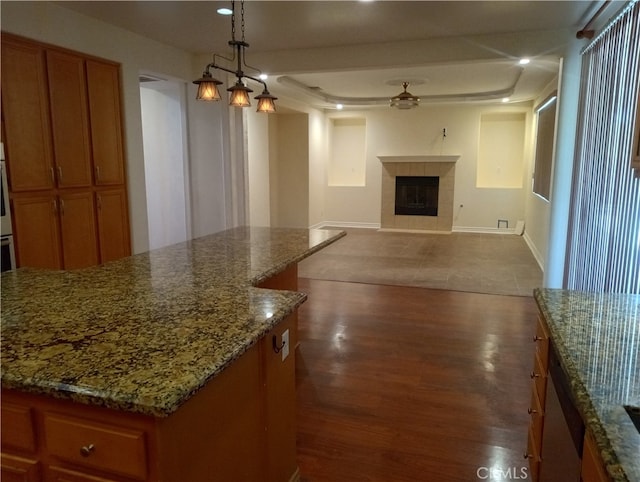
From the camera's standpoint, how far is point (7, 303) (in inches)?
64.4

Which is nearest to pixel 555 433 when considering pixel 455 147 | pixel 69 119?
pixel 69 119

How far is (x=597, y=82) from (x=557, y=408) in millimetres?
3083

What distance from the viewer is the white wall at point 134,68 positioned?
133 inches

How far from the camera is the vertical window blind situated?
8.64ft

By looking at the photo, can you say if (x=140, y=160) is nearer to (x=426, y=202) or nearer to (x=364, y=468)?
(x=364, y=468)

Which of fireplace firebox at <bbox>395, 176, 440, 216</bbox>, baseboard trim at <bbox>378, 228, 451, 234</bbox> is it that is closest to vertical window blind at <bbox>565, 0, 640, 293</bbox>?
baseboard trim at <bbox>378, 228, 451, 234</bbox>

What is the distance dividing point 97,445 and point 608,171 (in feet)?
11.1

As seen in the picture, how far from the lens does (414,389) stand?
109 inches

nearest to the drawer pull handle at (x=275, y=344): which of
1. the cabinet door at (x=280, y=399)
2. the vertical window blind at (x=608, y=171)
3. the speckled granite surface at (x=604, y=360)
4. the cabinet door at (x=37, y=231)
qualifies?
the cabinet door at (x=280, y=399)

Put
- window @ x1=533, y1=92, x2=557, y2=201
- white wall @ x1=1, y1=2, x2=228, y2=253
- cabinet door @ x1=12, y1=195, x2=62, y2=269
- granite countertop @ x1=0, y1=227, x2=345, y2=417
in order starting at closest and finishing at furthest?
1. granite countertop @ x1=0, y1=227, x2=345, y2=417
2. cabinet door @ x1=12, y1=195, x2=62, y2=269
3. white wall @ x1=1, y1=2, x2=228, y2=253
4. window @ x1=533, y1=92, x2=557, y2=201

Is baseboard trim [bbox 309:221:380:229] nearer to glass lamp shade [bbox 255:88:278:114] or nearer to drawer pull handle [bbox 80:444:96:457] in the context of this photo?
glass lamp shade [bbox 255:88:278:114]

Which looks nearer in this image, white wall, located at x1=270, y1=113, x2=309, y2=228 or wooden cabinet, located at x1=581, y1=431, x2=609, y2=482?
wooden cabinet, located at x1=581, y1=431, x2=609, y2=482

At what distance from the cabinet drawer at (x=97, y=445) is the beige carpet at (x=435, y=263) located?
4337mm

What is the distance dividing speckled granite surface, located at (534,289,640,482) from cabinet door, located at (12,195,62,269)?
3.41 m
